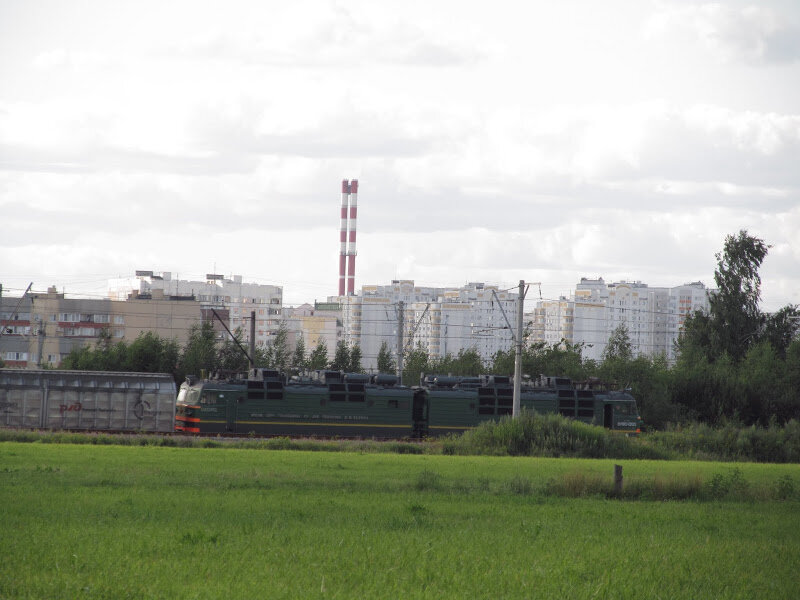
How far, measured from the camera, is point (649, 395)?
68.9m

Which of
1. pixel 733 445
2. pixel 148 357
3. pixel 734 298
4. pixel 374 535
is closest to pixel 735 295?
pixel 734 298

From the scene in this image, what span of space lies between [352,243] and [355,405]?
139m

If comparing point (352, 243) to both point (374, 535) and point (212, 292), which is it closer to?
point (212, 292)

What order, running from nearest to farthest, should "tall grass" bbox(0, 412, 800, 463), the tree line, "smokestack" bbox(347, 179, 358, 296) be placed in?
"tall grass" bbox(0, 412, 800, 463) < the tree line < "smokestack" bbox(347, 179, 358, 296)

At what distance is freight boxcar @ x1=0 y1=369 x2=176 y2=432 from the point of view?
4906 centimetres

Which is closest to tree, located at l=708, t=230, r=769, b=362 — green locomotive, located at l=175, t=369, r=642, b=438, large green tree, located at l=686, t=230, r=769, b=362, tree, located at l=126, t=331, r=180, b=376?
large green tree, located at l=686, t=230, r=769, b=362

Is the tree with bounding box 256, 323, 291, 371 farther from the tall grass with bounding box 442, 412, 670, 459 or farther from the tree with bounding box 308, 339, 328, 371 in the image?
the tall grass with bounding box 442, 412, 670, 459

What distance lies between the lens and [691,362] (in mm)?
76938

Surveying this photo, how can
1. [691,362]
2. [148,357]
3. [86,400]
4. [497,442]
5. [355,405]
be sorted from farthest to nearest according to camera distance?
[691,362] → [148,357] → [355,405] → [86,400] → [497,442]

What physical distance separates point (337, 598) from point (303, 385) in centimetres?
4036

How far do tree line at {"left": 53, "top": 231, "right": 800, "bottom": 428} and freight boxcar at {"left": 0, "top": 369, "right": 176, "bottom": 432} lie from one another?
18.1 metres

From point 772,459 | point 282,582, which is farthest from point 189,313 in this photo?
point 282,582

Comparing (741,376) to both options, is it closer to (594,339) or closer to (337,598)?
(337,598)

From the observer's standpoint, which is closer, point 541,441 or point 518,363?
point 541,441
